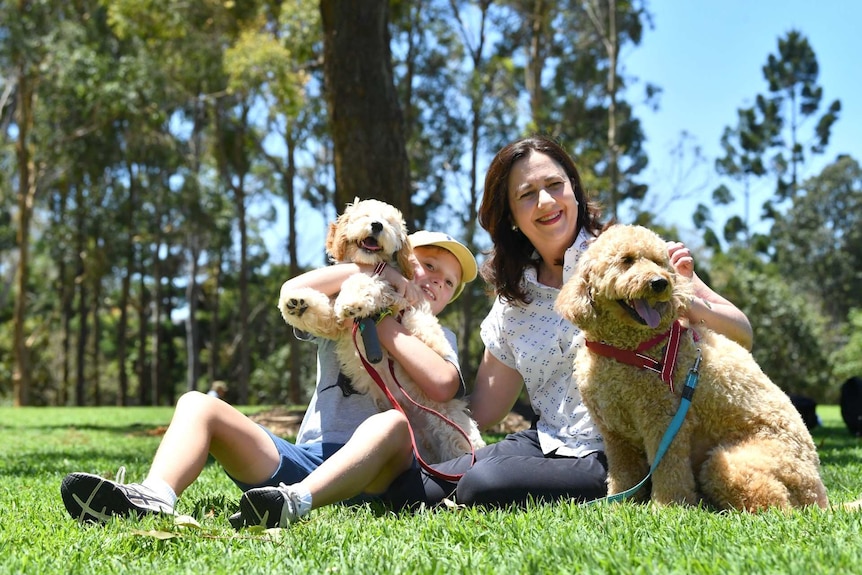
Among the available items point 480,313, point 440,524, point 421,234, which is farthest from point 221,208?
point 440,524

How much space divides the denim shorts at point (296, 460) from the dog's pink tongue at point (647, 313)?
1.50m

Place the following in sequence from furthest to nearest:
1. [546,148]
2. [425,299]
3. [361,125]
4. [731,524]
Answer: [361,125] → [425,299] → [546,148] → [731,524]

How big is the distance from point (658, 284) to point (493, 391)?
4.52 ft

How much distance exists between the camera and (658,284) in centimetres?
306

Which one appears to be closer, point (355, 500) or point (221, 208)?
point (355, 500)

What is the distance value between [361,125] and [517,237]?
4.75m

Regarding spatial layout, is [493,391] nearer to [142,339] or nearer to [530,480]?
[530,480]

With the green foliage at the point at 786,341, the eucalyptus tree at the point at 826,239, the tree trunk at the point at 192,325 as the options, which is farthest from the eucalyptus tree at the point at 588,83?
the eucalyptus tree at the point at 826,239

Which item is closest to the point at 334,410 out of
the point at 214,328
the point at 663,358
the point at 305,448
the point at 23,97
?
the point at 305,448

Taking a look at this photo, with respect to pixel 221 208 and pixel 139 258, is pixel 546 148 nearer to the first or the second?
pixel 221 208

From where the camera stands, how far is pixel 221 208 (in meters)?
27.5

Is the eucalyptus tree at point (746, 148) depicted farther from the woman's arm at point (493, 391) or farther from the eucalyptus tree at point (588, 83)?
the woman's arm at point (493, 391)

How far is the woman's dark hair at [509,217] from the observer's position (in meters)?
4.09

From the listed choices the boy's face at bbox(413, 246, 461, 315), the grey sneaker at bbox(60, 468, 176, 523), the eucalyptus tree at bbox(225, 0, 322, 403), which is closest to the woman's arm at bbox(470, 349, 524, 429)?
the boy's face at bbox(413, 246, 461, 315)
